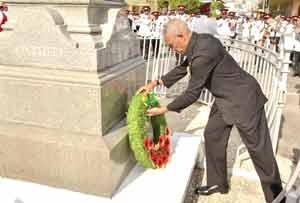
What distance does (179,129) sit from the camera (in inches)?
217

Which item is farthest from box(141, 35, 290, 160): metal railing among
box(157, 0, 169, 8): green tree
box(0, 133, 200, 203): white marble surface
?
box(157, 0, 169, 8): green tree

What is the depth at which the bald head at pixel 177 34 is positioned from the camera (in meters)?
2.72

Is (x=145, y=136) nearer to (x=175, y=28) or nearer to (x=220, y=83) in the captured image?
(x=220, y=83)

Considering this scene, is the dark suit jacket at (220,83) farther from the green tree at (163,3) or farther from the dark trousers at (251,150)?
the green tree at (163,3)

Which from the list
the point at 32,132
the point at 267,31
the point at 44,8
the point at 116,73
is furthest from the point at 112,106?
the point at 267,31

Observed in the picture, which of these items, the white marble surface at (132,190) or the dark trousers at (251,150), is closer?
the white marble surface at (132,190)

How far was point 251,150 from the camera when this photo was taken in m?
3.04

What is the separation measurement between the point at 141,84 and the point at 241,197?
1.74 metres

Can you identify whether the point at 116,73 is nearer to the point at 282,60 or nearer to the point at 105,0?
the point at 105,0

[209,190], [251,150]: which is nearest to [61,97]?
[251,150]

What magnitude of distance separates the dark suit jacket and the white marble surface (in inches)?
26.5

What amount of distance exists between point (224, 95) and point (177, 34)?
773mm

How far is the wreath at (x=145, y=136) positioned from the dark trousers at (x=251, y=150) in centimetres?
51

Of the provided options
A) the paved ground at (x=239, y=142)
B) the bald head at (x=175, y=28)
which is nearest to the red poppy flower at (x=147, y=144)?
the paved ground at (x=239, y=142)
